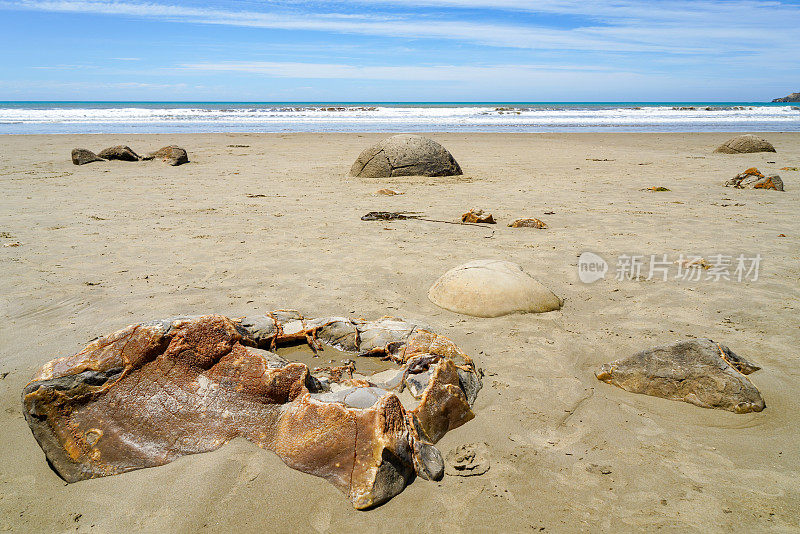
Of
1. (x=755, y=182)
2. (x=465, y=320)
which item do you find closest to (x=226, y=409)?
(x=465, y=320)

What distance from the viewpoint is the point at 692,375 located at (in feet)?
9.12

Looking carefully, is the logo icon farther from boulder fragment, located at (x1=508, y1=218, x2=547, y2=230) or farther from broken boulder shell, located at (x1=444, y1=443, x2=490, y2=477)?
broken boulder shell, located at (x1=444, y1=443, x2=490, y2=477)

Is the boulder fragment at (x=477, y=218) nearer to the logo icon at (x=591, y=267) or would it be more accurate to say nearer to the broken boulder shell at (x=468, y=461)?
the logo icon at (x=591, y=267)

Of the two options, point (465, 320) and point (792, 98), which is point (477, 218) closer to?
point (465, 320)

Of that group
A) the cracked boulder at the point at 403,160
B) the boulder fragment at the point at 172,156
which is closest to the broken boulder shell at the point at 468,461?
the cracked boulder at the point at 403,160

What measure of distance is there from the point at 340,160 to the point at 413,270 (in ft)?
30.6

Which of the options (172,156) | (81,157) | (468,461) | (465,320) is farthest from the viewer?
(172,156)

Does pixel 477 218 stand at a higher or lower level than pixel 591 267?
higher

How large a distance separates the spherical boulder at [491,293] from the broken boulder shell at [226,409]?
46.3 inches

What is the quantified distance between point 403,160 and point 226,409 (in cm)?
826

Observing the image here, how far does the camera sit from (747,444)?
2408 mm

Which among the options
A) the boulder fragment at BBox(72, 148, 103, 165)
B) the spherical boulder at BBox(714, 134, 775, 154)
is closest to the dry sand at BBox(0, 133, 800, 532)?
the boulder fragment at BBox(72, 148, 103, 165)

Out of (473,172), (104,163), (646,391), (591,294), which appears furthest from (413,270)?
(104,163)

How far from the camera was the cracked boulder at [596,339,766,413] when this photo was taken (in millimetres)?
2682
